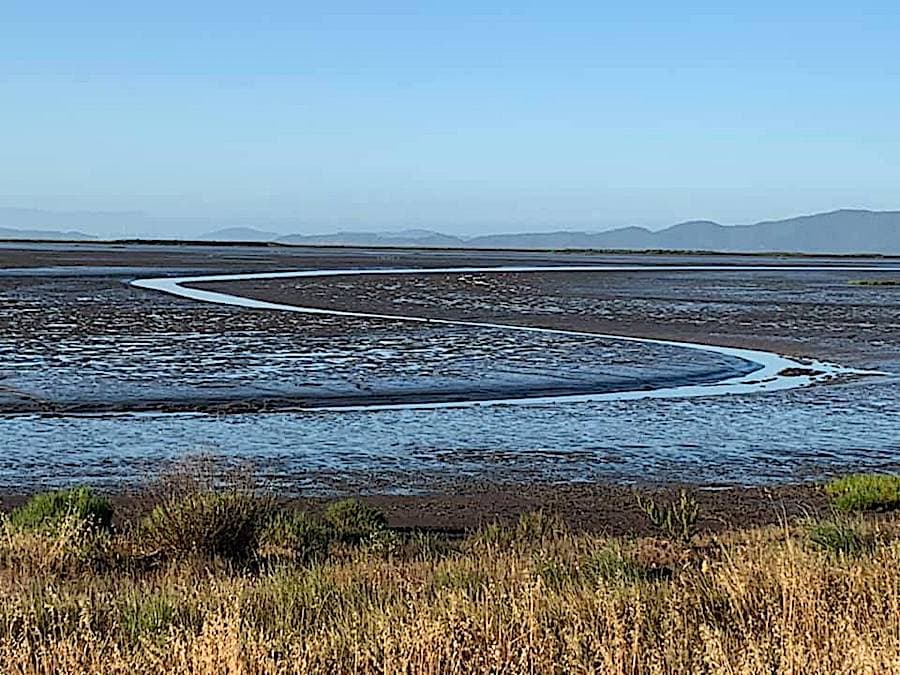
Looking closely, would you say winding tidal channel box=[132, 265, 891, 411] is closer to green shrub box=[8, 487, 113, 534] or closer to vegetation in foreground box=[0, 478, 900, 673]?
green shrub box=[8, 487, 113, 534]

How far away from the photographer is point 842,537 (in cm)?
1027

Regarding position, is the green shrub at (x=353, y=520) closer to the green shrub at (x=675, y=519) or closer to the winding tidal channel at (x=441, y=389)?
the winding tidal channel at (x=441, y=389)

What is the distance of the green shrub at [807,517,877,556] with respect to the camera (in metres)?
10.0

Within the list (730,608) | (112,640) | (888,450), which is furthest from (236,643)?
(888,450)

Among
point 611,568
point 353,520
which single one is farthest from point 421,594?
point 353,520

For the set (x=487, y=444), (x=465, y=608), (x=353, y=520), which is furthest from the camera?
(x=487, y=444)

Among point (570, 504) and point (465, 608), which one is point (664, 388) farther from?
point (465, 608)

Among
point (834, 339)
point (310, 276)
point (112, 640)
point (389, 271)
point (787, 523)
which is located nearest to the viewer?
point (112, 640)

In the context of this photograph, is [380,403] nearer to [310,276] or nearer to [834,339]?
[834,339]

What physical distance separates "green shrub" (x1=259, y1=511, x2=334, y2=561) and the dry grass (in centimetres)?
25

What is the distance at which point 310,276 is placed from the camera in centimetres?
5872

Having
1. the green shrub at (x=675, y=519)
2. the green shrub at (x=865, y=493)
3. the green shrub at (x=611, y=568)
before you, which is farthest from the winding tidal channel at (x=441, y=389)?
the green shrub at (x=611, y=568)

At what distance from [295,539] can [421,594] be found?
2372 millimetres

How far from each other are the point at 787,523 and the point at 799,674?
546 centimetres
